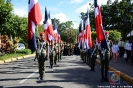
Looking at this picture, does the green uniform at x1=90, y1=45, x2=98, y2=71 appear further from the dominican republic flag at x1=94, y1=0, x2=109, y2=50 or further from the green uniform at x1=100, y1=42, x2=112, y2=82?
the green uniform at x1=100, y1=42, x2=112, y2=82

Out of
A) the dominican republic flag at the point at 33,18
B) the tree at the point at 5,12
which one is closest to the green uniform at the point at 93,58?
the dominican republic flag at the point at 33,18

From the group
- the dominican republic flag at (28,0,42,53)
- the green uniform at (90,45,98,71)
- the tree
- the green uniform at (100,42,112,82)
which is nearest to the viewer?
the dominican republic flag at (28,0,42,53)

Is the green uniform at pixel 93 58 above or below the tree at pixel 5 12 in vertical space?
below

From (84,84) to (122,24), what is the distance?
2459 inches

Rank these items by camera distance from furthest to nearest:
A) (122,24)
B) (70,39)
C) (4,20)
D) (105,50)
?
(70,39) → (122,24) → (4,20) → (105,50)

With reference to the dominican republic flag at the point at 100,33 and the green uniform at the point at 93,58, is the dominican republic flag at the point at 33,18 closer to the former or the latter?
the dominican republic flag at the point at 100,33

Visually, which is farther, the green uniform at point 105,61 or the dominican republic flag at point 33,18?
the green uniform at point 105,61

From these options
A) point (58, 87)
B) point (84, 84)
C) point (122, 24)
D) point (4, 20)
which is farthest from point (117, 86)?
point (122, 24)

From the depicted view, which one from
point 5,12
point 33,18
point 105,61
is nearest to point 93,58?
point 105,61

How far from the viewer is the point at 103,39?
1114cm

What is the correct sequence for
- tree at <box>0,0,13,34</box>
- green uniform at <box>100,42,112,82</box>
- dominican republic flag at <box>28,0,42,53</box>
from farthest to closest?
tree at <box>0,0,13,34</box>
green uniform at <box>100,42,112,82</box>
dominican republic flag at <box>28,0,42,53</box>

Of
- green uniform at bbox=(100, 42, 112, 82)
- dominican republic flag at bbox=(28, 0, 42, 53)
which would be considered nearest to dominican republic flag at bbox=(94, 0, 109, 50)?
green uniform at bbox=(100, 42, 112, 82)

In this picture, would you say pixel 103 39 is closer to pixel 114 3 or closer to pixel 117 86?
pixel 117 86

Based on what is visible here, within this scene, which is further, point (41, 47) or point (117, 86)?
point (41, 47)
